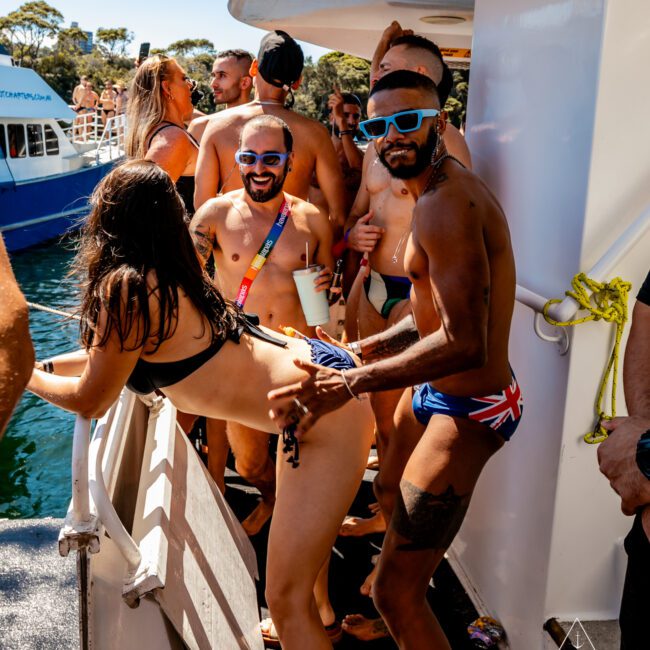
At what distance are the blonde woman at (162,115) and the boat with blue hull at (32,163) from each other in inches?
450

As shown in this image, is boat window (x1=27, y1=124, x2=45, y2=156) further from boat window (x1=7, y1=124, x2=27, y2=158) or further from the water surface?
the water surface

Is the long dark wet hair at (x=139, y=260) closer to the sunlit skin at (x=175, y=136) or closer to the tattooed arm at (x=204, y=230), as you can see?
the tattooed arm at (x=204, y=230)

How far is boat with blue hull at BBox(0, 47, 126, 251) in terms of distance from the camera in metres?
16.0

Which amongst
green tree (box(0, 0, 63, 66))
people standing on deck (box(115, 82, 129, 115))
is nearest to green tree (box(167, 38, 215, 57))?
green tree (box(0, 0, 63, 66))

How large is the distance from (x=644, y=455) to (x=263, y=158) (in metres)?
2.30

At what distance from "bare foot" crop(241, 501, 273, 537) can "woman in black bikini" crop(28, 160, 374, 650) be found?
1.41 m

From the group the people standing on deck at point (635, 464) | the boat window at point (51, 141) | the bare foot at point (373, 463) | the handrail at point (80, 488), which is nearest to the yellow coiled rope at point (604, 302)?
the people standing on deck at point (635, 464)

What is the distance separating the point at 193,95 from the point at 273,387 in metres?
4.04

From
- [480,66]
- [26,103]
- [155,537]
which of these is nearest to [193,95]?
[480,66]

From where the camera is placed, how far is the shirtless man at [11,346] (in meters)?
1.17

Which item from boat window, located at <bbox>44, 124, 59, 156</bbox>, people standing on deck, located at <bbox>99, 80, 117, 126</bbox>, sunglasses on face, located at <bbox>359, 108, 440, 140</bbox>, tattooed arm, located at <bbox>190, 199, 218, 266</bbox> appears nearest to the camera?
sunglasses on face, located at <bbox>359, 108, 440, 140</bbox>

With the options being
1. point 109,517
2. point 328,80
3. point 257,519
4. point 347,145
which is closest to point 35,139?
point 347,145

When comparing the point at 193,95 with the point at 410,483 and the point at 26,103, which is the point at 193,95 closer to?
the point at 410,483

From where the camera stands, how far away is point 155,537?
85.1 inches
